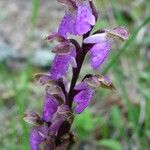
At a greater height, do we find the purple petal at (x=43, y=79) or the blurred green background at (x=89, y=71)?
the purple petal at (x=43, y=79)

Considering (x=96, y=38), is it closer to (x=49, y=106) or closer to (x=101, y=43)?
(x=101, y=43)

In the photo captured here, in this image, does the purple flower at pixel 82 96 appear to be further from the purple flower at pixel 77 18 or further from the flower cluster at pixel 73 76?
the purple flower at pixel 77 18

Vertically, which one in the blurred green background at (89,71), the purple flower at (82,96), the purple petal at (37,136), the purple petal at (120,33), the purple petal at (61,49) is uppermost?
the purple petal at (120,33)

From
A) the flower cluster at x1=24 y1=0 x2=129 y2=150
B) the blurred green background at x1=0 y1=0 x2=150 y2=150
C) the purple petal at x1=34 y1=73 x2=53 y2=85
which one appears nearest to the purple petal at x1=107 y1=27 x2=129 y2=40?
the flower cluster at x1=24 y1=0 x2=129 y2=150

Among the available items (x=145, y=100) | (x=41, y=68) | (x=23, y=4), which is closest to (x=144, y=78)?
(x=145, y=100)

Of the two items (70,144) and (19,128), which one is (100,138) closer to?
(19,128)

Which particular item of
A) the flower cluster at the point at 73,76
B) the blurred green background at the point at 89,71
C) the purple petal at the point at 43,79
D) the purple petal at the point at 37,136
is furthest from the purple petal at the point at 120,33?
the blurred green background at the point at 89,71

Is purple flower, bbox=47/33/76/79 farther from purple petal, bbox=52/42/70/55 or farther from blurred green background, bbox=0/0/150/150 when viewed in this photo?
blurred green background, bbox=0/0/150/150
